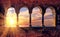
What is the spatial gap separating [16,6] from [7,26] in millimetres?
779

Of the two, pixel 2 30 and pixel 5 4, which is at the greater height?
pixel 5 4

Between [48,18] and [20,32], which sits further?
[48,18]

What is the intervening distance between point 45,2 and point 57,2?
43 centimetres

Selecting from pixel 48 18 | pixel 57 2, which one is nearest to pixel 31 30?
pixel 57 2

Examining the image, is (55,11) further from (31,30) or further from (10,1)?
(10,1)

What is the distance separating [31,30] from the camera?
775cm

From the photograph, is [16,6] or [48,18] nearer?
[16,6]

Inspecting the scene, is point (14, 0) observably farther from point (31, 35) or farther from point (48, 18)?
point (48, 18)

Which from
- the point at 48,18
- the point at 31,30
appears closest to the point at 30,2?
the point at 31,30

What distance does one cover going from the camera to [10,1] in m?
7.69

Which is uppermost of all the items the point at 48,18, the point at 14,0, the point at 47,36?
the point at 14,0

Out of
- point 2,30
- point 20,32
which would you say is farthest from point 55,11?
point 2,30

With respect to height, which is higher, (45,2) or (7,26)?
(45,2)

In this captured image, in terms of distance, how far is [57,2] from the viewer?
25.6 feet
